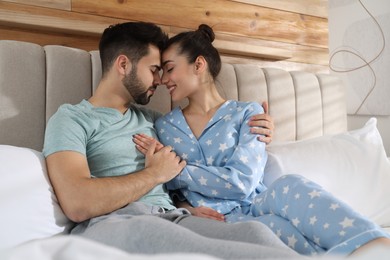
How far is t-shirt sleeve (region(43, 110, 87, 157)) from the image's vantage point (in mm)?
1202

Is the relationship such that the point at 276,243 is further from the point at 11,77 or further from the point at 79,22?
the point at 79,22

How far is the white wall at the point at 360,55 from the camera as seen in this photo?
8.41 ft

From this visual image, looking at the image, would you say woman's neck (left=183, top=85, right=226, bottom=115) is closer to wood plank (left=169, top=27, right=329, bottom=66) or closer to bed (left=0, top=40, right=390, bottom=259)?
bed (left=0, top=40, right=390, bottom=259)

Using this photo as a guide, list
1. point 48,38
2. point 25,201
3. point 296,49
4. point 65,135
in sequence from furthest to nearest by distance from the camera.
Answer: point 296,49, point 48,38, point 65,135, point 25,201

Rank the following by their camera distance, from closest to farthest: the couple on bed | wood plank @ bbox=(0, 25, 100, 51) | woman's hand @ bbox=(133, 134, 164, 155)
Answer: the couple on bed → woman's hand @ bbox=(133, 134, 164, 155) → wood plank @ bbox=(0, 25, 100, 51)

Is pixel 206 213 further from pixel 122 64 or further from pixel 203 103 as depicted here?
pixel 122 64

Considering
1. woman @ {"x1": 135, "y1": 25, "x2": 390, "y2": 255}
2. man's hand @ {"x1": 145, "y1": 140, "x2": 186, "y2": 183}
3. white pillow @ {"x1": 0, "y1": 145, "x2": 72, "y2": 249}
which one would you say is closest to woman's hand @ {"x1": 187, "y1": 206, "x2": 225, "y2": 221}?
woman @ {"x1": 135, "y1": 25, "x2": 390, "y2": 255}

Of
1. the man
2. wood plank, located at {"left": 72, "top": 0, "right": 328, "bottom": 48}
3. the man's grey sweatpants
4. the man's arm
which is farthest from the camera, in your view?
wood plank, located at {"left": 72, "top": 0, "right": 328, "bottom": 48}

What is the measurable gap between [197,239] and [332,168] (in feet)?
3.35

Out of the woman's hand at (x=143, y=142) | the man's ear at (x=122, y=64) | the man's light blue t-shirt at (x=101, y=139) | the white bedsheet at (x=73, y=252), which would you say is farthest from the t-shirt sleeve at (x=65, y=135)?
the white bedsheet at (x=73, y=252)

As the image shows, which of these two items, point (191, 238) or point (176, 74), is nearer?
point (191, 238)

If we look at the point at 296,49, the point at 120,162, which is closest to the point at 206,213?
→ the point at 120,162

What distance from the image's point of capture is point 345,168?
1600 mm

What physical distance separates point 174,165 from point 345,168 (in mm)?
640
